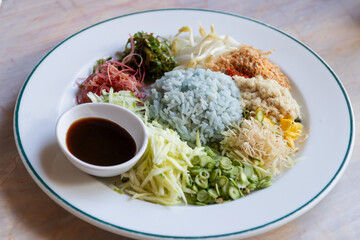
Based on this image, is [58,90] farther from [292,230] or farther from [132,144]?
[292,230]

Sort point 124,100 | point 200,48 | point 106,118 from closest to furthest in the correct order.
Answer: point 106,118 → point 124,100 → point 200,48

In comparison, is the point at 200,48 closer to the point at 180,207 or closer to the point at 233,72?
the point at 233,72

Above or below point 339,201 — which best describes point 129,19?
above

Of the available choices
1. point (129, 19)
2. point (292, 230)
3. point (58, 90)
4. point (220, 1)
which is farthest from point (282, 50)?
point (58, 90)

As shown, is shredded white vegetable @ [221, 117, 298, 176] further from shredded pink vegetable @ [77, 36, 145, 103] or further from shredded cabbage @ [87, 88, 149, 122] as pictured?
shredded pink vegetable @ [77, 36, 145, 103]

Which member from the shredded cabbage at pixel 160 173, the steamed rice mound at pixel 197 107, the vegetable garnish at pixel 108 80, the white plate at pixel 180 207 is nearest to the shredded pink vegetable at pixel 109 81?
the vegetable garnish at pixel 108 80

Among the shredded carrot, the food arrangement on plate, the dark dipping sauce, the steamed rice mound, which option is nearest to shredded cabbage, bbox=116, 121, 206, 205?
the food arrangement on plate

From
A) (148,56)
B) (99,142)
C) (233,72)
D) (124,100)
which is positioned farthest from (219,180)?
(148,56)
